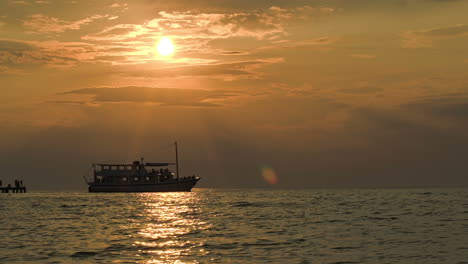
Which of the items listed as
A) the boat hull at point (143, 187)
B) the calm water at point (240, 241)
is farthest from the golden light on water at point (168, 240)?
the boat hull at point (143, 187)

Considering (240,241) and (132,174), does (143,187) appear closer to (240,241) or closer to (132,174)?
(132,174)

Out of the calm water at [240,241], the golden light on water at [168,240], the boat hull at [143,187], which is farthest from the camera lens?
the boat hull at [143,187]

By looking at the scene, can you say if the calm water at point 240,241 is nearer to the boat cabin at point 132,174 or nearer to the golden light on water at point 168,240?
the golden light on water at point 168,240

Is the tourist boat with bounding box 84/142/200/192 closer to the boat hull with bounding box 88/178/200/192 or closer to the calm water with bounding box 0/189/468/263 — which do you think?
the boat hull with bounding box 88/178/200/192

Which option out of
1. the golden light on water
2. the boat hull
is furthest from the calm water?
the boat hull

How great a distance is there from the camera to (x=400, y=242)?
34094mm

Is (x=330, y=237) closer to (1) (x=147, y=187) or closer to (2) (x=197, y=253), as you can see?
(2) (x=197, y=253)

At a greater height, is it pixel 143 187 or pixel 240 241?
pixel 143 187

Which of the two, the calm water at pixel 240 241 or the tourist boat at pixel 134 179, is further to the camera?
the tourist boat at pixel 134 179

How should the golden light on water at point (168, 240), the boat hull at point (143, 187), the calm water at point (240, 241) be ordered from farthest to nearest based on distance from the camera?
1. the boat hull at point (143, 187)
2. the golden light on water at point (168, 240)
3. the calm water at point (240, 241)

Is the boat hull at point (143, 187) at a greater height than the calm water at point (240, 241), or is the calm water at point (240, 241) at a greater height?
the boat hull at point (143, 187)

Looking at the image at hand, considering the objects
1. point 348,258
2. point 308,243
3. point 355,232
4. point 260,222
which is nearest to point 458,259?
point 348,258

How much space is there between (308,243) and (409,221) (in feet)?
57.9

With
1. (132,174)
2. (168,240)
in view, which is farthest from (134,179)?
(168,240)
